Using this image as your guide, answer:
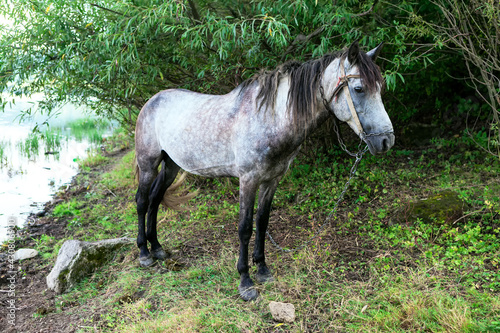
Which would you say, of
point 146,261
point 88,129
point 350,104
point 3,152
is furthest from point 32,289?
point 88,129

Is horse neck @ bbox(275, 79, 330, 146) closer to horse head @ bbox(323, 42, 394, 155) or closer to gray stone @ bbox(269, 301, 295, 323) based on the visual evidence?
horse head @ bbox(323, 42, 394, 155)

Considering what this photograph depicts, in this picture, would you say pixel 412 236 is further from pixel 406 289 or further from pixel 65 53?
pixel 65 53

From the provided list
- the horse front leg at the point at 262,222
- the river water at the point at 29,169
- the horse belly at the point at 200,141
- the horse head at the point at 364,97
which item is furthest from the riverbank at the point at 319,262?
the horse head at the point at 364,97

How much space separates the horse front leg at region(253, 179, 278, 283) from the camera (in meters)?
3.21

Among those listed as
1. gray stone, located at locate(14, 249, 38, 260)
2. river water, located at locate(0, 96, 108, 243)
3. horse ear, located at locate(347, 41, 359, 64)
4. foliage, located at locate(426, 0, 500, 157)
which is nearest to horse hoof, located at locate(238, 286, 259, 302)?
horse ear, located at locate(347, 41, 359, 64)

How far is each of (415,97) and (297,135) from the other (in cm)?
444

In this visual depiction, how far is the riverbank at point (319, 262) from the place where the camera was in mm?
2605

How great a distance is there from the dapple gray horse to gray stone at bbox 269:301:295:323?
1.07ft

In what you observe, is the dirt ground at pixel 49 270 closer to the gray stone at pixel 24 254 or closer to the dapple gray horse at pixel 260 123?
the gray stone at pixel 24 254

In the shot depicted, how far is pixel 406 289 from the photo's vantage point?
8.98 feet

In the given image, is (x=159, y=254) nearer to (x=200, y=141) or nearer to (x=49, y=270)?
(x=49, y=270)

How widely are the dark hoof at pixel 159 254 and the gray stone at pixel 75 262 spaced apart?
1.67ft

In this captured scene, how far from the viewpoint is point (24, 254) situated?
4312mm

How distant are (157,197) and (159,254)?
655mm
